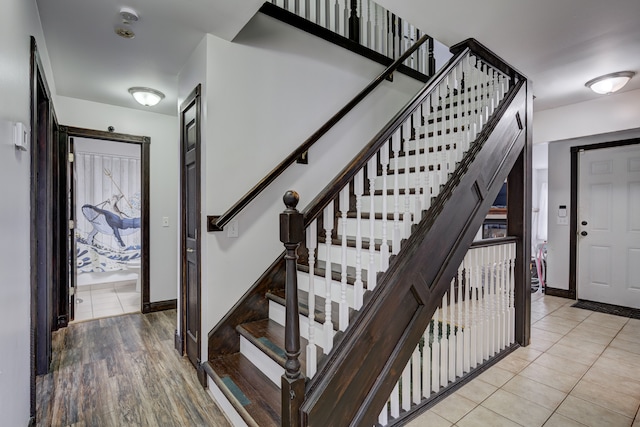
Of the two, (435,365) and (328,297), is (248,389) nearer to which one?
(328,297)

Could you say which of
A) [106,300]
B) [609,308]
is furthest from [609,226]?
[106,300]

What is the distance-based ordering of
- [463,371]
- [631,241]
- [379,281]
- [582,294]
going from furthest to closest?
[582,294] < [631,241] < [463,371] < [379,281]

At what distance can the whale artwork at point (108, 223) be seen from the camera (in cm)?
525

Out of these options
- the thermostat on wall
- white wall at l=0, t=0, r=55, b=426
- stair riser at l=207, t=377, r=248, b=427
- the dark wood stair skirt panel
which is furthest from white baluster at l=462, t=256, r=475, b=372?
the dark wood stair skirt panel

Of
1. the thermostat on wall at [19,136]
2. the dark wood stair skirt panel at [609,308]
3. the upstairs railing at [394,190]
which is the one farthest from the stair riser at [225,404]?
the dark wood stair skirt panel at [609,308]

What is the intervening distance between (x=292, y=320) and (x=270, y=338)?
88 cm

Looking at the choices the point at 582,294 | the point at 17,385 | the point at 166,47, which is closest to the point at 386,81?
the point at 166,47

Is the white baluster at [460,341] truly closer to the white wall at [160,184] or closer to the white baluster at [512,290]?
the white baluster at [512,290]

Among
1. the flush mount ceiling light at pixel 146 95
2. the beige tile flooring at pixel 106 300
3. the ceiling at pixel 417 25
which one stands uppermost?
the ceiling at pixel 417 25

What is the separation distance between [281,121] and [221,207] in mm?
879

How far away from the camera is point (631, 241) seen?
4.02m

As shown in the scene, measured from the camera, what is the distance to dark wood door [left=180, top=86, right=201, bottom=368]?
2451mm

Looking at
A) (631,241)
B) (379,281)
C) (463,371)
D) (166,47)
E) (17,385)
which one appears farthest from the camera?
(631,241)

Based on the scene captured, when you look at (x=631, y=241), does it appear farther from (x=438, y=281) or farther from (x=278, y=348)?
(x=278, y=348)
